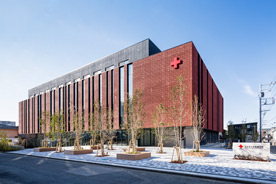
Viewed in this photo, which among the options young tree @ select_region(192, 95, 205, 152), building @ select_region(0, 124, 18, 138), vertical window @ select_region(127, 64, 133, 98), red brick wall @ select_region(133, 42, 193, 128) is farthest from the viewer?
building @ select_region(0, 124, 18, 138)

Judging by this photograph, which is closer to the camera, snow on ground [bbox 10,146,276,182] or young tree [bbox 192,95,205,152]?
snow on ground [bbox 10,146,276,182]

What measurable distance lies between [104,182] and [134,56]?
103ft

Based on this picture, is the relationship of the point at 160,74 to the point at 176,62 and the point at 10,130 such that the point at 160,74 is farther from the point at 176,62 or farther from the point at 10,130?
the point at 10,130

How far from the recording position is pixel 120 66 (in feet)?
132

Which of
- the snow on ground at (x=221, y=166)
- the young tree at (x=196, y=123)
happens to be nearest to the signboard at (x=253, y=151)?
the snow on ground at (x=221, y=166)

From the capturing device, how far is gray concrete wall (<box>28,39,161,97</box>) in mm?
37484

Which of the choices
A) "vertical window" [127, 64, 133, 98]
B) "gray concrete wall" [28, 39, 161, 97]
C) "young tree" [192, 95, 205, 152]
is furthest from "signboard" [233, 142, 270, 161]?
"gray concrete wall" [28, 39, 161, 97]

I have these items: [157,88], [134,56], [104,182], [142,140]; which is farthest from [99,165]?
[134,56]

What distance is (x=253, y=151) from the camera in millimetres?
15492

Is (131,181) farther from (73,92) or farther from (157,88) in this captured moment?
(73,92)

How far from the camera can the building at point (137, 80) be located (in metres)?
31.5

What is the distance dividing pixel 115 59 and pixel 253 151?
32272 millimetres

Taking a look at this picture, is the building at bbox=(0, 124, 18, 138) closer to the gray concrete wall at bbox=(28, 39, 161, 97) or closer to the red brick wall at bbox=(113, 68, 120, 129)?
the gray concrete wall at bbox=(28, 39, 161, 97)

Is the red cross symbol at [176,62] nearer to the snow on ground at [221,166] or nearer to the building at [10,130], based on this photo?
the snow on ground at [221,166]
